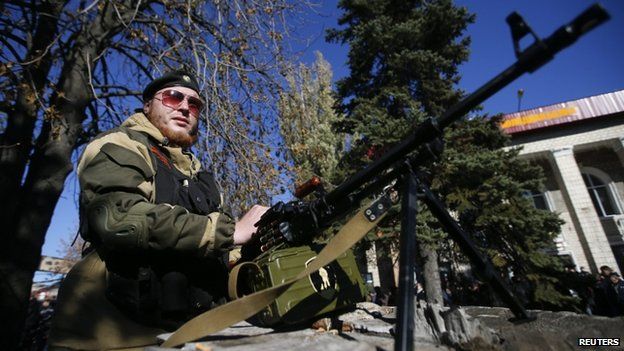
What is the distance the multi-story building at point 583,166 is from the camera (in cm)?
1823

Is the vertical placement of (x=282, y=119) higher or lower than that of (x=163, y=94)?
higher

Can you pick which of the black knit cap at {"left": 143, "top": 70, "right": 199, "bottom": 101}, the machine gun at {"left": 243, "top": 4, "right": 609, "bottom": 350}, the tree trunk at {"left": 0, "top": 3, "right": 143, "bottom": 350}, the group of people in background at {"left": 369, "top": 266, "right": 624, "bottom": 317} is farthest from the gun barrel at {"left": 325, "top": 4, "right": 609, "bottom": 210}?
the group of people in background at {"left": 369, "top": 266, "right": 624, "bottom": 317}

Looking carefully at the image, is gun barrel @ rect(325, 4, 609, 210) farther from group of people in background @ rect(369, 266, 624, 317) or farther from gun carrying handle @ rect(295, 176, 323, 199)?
group of people in background @ rect(369, 266, 624, 317)

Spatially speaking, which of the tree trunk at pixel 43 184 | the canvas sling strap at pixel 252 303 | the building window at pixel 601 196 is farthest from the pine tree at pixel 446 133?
the building window at pixel 601 196

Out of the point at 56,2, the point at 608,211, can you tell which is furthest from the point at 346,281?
the point at 608,211

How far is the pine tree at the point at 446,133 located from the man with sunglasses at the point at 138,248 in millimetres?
7636

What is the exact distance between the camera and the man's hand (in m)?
1.90

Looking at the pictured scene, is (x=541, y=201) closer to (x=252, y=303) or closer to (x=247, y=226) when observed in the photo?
(x=247, y=226)

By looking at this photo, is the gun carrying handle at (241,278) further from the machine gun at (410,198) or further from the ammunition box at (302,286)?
the machine gun at (410,198)

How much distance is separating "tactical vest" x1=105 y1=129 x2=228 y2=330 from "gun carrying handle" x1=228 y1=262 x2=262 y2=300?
15 cm

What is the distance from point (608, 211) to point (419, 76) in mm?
18551

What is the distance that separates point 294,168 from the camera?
211 inches

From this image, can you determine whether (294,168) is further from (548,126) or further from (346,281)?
(548,126)

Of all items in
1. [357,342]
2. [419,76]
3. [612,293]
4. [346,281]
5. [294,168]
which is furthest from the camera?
[419,76]
